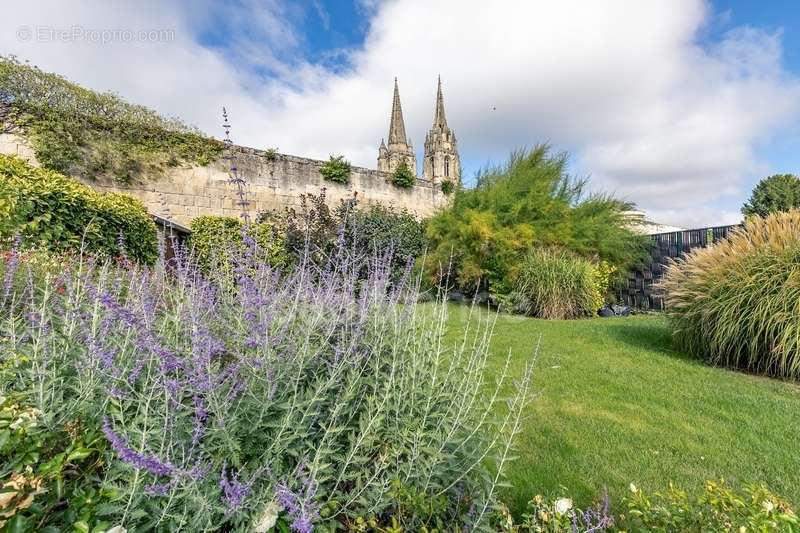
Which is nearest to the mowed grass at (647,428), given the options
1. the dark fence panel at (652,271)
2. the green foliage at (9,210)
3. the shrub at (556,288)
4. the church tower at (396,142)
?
the shrub at (556,288)

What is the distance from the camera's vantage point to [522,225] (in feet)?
29.2

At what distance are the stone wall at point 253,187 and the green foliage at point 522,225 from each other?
2.96 m

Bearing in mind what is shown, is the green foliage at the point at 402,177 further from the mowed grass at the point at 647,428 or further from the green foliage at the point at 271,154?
the mowed grass at the point at 647,428

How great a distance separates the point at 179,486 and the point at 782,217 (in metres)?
6.37

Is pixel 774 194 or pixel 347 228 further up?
pixel 774 194

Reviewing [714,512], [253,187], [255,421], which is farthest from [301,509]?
[253,187]

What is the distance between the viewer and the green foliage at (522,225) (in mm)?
8914

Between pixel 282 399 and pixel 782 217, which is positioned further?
pixel 782 217

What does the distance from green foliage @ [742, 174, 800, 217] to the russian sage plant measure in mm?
28525

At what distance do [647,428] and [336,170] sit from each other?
10.9 metres

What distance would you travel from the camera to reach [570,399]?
11.1 ft

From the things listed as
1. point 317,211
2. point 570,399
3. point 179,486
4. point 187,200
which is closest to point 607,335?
point 570,399

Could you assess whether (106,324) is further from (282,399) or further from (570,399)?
(570,399)

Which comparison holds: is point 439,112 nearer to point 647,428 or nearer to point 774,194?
point 774,194
